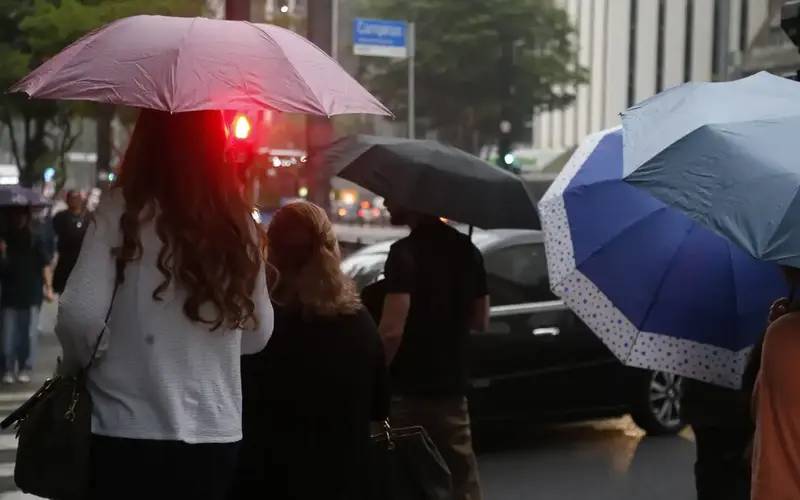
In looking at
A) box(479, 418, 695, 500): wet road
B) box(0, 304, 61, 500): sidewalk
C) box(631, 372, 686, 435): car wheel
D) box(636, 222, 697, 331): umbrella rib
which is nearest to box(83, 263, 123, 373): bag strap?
box(636, 222, 697, 331): umbrella rib

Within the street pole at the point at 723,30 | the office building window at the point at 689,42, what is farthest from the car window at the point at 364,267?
the office building window at the point at 689,42

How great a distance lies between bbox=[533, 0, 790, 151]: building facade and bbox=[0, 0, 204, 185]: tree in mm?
39934

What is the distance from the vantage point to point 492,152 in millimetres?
51281

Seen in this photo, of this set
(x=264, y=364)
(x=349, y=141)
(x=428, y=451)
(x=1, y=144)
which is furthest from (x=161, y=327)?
(x=1, y=144)

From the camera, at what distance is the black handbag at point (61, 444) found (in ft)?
9.66

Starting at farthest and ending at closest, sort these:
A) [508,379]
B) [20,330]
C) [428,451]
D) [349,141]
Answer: [20,330], [508,379], [349,141], [428,451]

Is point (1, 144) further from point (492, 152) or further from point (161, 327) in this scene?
point (161, 327)

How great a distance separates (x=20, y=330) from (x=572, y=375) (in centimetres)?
575

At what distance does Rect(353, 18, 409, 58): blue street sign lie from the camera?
2852 centimetres

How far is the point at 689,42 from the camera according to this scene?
6322 cm

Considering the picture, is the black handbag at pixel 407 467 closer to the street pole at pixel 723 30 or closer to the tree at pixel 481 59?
the street pole at pixel 723 30

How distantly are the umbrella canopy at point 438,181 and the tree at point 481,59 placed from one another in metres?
36.7

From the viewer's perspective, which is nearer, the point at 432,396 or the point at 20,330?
the point at 432,396

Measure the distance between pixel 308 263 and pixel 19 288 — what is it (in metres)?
9.20
